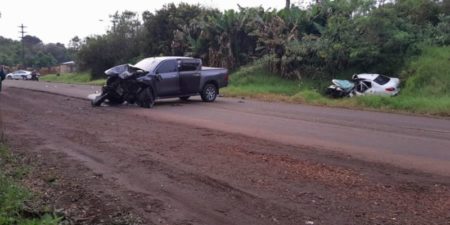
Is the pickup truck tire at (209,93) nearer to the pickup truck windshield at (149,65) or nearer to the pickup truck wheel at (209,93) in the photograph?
the pickup truck wheel at (209,93)

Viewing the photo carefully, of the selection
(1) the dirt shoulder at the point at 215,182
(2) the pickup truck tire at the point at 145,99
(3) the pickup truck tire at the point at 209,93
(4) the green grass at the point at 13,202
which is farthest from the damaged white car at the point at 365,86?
(4) the green grass at the point at 13,202

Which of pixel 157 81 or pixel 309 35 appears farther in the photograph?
pixel 309 35

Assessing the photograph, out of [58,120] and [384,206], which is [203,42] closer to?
[58,120]

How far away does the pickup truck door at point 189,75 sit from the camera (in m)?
20.8

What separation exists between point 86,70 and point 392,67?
39.2m

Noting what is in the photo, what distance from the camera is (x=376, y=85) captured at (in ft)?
77.0

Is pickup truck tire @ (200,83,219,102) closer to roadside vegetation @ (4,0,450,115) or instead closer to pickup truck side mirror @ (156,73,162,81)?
pickup truck side mirror @ (156,73,162,81)

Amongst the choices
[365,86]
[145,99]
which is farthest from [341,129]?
[365,86]

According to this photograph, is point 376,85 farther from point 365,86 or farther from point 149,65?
point 149,65

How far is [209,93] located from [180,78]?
176 cm

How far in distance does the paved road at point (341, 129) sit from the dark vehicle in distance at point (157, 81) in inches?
25.6

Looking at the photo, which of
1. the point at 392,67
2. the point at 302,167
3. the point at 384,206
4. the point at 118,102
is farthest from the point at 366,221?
the point at 392,67

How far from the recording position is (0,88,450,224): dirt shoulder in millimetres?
6215

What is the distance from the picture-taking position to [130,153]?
9.81 metres
